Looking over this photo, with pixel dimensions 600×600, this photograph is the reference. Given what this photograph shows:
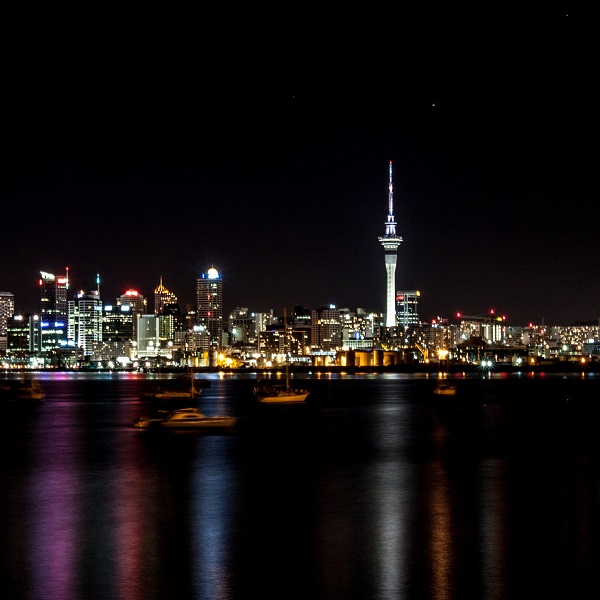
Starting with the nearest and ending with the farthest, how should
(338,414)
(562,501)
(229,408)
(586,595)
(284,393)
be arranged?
(586,595) < (562,501) < (338,414) < (229,408) < (284,393)

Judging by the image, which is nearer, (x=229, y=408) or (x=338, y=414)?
(x=338, y=414)

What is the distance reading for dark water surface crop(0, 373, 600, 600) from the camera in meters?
14.3

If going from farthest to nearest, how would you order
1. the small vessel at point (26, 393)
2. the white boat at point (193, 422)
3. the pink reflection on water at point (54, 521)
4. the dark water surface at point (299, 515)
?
the small vessel at point (26, 393) < the white boat at point (193, 422) < the pink reflection on water at point (54, 521) < the dark water surface at point (299, 515)

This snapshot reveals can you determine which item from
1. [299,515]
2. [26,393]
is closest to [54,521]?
[299,515]

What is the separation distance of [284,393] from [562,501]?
48790 millimetres

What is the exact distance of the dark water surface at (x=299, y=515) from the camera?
14320 millimetres

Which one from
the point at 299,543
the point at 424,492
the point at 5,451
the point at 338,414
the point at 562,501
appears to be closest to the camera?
the point at 299,543

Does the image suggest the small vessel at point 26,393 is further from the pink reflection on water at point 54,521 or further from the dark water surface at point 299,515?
the pink reflection on water at point 54,521

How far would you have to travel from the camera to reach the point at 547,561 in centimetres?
1562

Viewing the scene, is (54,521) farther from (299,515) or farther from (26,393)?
(26,393)

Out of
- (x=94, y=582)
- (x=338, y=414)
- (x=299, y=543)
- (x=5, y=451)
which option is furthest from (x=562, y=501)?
(x=338, y=414)

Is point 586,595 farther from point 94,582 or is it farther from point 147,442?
point 147,442

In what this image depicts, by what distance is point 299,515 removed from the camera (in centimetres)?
2042

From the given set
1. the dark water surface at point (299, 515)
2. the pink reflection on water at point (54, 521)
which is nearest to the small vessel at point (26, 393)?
the dark water surface at point (299, 515)
